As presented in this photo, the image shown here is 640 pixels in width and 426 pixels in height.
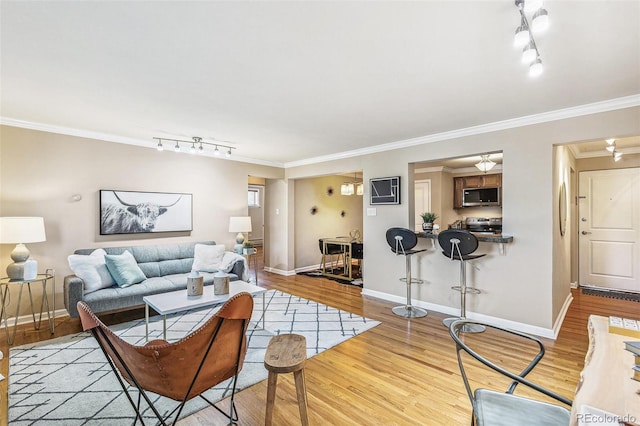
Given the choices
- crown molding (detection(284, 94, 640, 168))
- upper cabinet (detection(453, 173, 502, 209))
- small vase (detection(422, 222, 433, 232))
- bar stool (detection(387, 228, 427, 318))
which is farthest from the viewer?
upper cabinet (detection(453, 173, 502, 209))

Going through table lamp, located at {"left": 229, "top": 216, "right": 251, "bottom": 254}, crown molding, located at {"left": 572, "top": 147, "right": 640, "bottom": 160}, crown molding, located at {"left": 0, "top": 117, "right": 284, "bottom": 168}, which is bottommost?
table lamp, located at {"left": 229, "top": 216, "right": 251, "bottom": 254}

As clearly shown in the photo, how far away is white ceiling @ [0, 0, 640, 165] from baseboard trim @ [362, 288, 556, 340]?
2.35 m

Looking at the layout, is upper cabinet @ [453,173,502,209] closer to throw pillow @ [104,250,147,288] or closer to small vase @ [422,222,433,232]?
small vase @ [422,222,433,232]

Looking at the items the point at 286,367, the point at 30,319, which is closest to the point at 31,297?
the point at 30,319

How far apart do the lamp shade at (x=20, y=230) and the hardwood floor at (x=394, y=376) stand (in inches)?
41.7

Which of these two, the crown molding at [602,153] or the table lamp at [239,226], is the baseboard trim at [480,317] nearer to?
the table lamp at [239,226]

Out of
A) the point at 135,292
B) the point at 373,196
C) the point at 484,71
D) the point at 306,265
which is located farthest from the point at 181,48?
the point at 306,265

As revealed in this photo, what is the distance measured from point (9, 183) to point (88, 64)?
248cm

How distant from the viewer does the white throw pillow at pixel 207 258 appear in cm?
443

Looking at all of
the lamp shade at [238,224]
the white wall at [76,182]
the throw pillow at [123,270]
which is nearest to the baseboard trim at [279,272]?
the lamp shade at [238,224]

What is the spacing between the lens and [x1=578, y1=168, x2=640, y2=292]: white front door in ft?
15.7

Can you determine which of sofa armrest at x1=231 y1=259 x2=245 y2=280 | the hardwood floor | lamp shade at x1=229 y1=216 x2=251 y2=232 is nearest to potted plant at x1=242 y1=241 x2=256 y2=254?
lamp shade at x1=229 y1=216 x2=251 y2=232

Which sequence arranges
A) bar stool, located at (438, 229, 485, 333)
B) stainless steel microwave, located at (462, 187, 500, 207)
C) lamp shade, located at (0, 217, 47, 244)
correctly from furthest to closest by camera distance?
stainless steel microwave, located at (462, 187, 500, 207) < bar stool, located at (438, 229, 485, 333) < lamp shade, located at (0, 217, 47, 244)

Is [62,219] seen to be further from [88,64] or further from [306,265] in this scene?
[306,265]
